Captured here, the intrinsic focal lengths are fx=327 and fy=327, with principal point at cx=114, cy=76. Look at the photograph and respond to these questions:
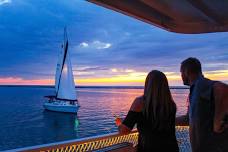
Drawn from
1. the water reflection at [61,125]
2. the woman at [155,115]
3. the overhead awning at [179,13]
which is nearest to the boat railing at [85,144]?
the woman at [155,115]

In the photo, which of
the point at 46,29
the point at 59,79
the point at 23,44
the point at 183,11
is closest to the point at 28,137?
the point at 59,79

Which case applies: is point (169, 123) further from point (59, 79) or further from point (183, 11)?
point (59, 79)

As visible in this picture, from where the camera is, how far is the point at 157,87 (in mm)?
1979

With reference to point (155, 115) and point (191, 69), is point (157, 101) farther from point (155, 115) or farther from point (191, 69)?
point (191, 69)

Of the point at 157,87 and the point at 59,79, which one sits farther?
the point at 59,79

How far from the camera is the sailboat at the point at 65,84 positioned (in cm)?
3447

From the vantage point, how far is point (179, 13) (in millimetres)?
3557

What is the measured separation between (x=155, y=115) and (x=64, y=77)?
3509cm

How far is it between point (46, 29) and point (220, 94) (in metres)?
53.3

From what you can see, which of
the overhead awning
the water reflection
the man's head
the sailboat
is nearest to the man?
the man's head

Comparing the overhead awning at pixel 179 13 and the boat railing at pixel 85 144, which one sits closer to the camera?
the boat railing at pixel 85 144

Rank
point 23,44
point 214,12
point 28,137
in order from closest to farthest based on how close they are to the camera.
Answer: point 214,12 → point 28,137 → point 23,44

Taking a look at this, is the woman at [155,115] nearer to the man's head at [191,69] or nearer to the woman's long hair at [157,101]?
the woman's long hair at [157,101]

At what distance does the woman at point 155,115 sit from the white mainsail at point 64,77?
106ft
